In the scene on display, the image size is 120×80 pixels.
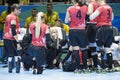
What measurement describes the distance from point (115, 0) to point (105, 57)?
13.7 feet

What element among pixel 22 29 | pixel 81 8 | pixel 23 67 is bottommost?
pixel 23 67

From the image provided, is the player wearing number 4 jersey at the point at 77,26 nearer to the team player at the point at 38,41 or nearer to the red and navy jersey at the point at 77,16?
the red and navy jersey at the point at 77,16

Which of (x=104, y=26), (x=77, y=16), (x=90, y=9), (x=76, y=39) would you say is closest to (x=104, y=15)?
(x=104, y=26)

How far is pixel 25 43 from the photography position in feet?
42.3

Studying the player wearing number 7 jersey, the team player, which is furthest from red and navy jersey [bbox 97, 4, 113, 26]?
the team player

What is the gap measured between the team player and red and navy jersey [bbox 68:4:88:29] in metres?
0.74

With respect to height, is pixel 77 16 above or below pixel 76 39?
above

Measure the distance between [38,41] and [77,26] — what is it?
1122 mm

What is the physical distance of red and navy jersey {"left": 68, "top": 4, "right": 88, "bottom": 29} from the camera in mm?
11773

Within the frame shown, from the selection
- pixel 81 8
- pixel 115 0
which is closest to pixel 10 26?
pixel 81 8

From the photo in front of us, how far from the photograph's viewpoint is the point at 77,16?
1181cm

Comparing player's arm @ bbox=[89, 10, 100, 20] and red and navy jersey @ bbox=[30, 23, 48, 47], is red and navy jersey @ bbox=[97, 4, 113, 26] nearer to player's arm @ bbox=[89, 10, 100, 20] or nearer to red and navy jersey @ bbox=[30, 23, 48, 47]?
player's arm @ bbox=[89, 10, 100, 20]

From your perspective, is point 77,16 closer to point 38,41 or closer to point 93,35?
point 93,35

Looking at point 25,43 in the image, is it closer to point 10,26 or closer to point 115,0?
point 10,26
